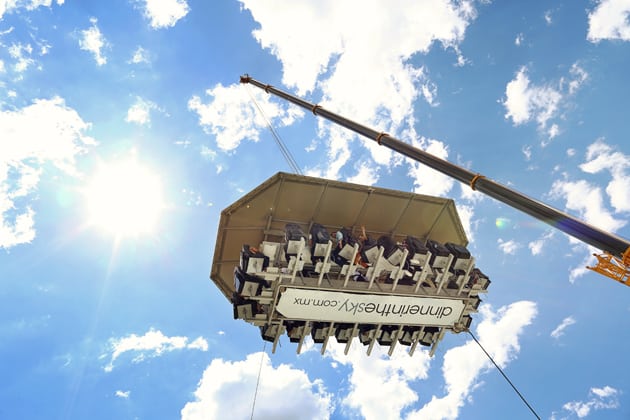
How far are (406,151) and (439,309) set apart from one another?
6.21 meters

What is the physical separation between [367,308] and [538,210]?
22.2 feet

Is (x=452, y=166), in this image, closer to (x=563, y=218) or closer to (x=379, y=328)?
(x=563, y=218)

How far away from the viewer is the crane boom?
7.35 metres

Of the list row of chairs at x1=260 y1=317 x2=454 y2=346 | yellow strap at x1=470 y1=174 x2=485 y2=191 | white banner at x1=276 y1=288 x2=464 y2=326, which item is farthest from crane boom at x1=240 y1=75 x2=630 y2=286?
row of chairs at x1=260 y1=317 x2=454 y2=346

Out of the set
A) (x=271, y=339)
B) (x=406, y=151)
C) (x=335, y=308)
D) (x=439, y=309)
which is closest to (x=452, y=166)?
(x=406, y=151)

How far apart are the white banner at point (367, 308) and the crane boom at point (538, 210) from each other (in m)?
5.02

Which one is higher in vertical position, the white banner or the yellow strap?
the yellow strap

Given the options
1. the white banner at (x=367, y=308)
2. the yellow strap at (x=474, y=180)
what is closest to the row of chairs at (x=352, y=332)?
the white banner at (x=367, y=308)

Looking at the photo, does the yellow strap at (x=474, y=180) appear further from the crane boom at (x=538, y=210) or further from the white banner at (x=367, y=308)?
the white banner at (x=367, y=308)

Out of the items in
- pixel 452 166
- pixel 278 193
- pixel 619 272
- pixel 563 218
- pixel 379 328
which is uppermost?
pixel 278 193

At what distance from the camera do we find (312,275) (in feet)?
45.0

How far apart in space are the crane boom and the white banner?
5.02m

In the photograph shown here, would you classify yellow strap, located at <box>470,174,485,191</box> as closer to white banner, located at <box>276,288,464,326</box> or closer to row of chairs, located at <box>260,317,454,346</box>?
white banner, located at <box>276,288,464,326</box>

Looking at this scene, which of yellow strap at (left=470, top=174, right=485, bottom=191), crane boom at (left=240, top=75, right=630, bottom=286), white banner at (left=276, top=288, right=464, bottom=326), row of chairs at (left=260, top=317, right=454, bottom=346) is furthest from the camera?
row of chairs at (left=260, top=317, right=454, bottom=346)
